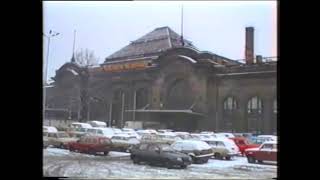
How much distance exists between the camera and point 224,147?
7367 mm

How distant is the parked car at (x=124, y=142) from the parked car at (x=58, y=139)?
70 centimetres

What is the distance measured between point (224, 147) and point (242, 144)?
0.29 metres

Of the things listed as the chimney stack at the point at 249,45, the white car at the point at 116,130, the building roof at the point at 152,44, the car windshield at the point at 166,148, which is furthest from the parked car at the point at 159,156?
the chimney stack at the point at 249,45

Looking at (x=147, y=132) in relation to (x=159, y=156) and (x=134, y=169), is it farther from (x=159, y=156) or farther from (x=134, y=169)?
(x=134, y=169)

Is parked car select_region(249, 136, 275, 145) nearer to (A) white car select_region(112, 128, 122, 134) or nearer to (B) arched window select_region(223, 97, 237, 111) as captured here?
(B) arched window select_region(223, 97, 237, 111)

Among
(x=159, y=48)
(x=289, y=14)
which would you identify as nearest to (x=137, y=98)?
(x=159, y=48)

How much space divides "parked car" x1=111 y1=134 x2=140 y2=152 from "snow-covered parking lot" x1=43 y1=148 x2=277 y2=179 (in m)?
0.10

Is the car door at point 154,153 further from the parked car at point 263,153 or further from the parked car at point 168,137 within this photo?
the parked car at point 263,153

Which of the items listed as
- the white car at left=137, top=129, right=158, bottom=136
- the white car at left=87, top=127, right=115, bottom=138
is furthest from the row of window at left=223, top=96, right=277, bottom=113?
the white car at left=87, top=127, right=115, bottom=138

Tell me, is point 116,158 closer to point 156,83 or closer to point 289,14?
point 156,83

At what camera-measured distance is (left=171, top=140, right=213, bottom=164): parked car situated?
7.36 metres

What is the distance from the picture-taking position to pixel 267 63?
689 centimetres

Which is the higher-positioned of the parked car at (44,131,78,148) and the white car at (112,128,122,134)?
the white car at (112,128,122,134)

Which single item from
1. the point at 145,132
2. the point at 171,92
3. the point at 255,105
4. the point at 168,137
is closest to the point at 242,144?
the point at 255,105
